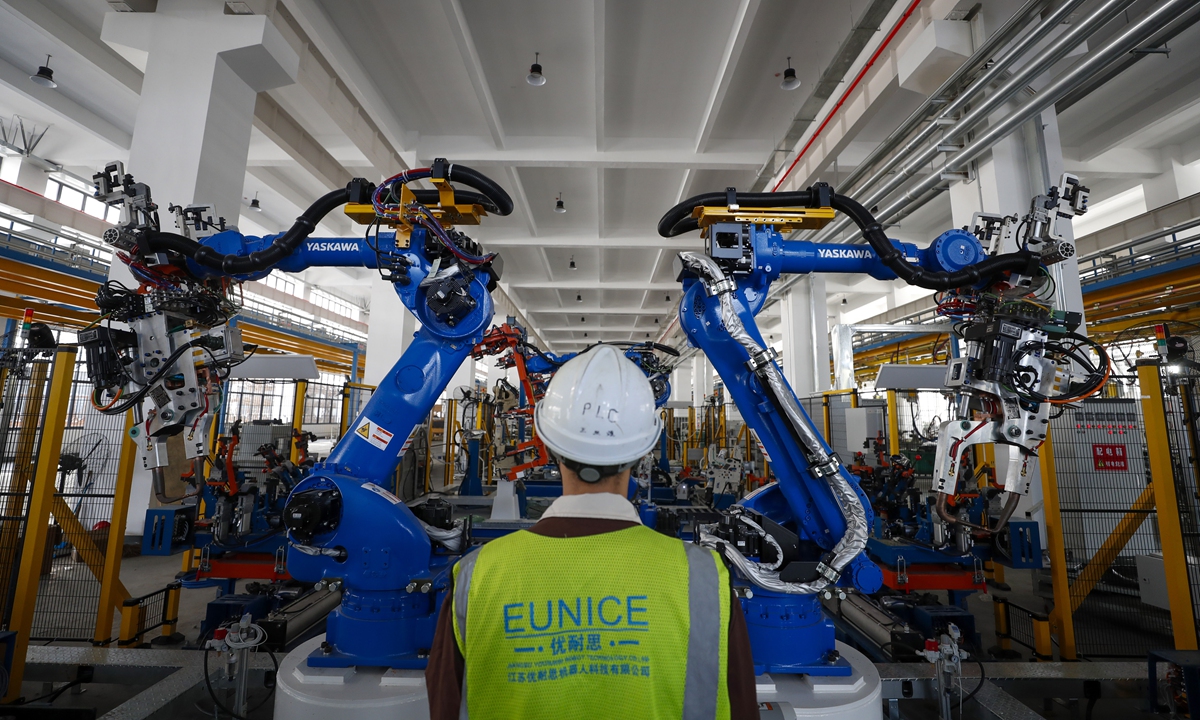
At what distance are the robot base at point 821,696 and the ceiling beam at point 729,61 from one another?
638cm

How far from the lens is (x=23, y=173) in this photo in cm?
1122

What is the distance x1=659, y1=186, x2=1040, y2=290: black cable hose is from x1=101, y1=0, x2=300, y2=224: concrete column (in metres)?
5.21

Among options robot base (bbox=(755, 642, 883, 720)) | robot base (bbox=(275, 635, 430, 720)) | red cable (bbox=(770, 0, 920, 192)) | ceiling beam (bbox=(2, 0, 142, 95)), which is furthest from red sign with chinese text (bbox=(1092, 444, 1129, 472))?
ceiling beam (bbox=(2, 0, 142, 95))

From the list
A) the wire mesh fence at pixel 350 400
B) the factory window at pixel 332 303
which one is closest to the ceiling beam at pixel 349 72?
the wire mesh fence at pixel 350 400

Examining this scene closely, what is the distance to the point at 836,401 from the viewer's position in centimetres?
894

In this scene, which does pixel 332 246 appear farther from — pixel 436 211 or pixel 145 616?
pixel 145 616

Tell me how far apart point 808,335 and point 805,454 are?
11059mm

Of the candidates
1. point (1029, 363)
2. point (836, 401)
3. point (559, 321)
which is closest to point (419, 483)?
point (836, 401)

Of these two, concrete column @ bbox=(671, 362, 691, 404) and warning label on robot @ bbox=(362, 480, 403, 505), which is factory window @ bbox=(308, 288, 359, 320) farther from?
warning label on robot @ bbox=(362, 480, 403, 505)

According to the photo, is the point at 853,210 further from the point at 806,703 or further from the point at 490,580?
the point at 490,580

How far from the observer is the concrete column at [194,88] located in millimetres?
5410

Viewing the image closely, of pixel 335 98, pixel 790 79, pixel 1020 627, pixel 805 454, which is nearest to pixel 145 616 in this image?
pixel 805 454

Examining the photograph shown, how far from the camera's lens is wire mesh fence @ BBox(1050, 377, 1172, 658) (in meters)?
5.38

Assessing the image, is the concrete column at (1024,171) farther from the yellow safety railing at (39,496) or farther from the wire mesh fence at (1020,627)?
the yellow safety railing at (39,496)
